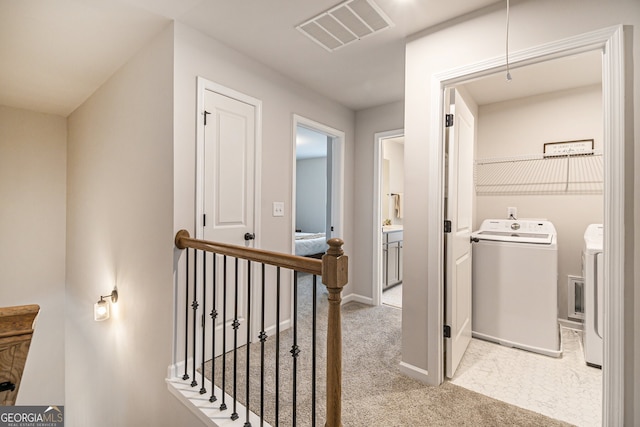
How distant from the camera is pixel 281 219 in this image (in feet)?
9.47

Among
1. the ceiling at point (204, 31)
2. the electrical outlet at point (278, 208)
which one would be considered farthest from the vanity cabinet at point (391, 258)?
the ceiling at point (204, 31)

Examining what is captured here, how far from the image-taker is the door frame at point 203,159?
2189 mm

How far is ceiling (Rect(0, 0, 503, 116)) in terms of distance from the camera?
193 cm

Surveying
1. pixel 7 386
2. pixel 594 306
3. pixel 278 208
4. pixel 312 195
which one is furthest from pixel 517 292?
pixel 312 195

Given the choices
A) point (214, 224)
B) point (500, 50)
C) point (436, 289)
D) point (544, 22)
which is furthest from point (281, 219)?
point (544, 22)

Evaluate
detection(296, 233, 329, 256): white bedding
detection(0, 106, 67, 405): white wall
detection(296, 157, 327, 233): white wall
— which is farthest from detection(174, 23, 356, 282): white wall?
detection(296, 157, 327, 233): white wall

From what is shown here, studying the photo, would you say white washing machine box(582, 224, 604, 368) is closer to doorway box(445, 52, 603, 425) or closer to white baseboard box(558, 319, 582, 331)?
doorway box(445, 52, 603, 425)

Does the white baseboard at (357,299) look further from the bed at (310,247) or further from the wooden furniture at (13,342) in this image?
the wooden furniture at (13,342)

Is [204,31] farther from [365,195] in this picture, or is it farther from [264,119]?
[365,195]

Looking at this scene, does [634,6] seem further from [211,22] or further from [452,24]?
[211,22]

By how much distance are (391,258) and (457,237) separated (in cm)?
232

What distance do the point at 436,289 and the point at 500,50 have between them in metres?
1.50

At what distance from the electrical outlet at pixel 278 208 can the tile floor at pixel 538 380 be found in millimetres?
1895

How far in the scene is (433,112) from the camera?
2014mm
